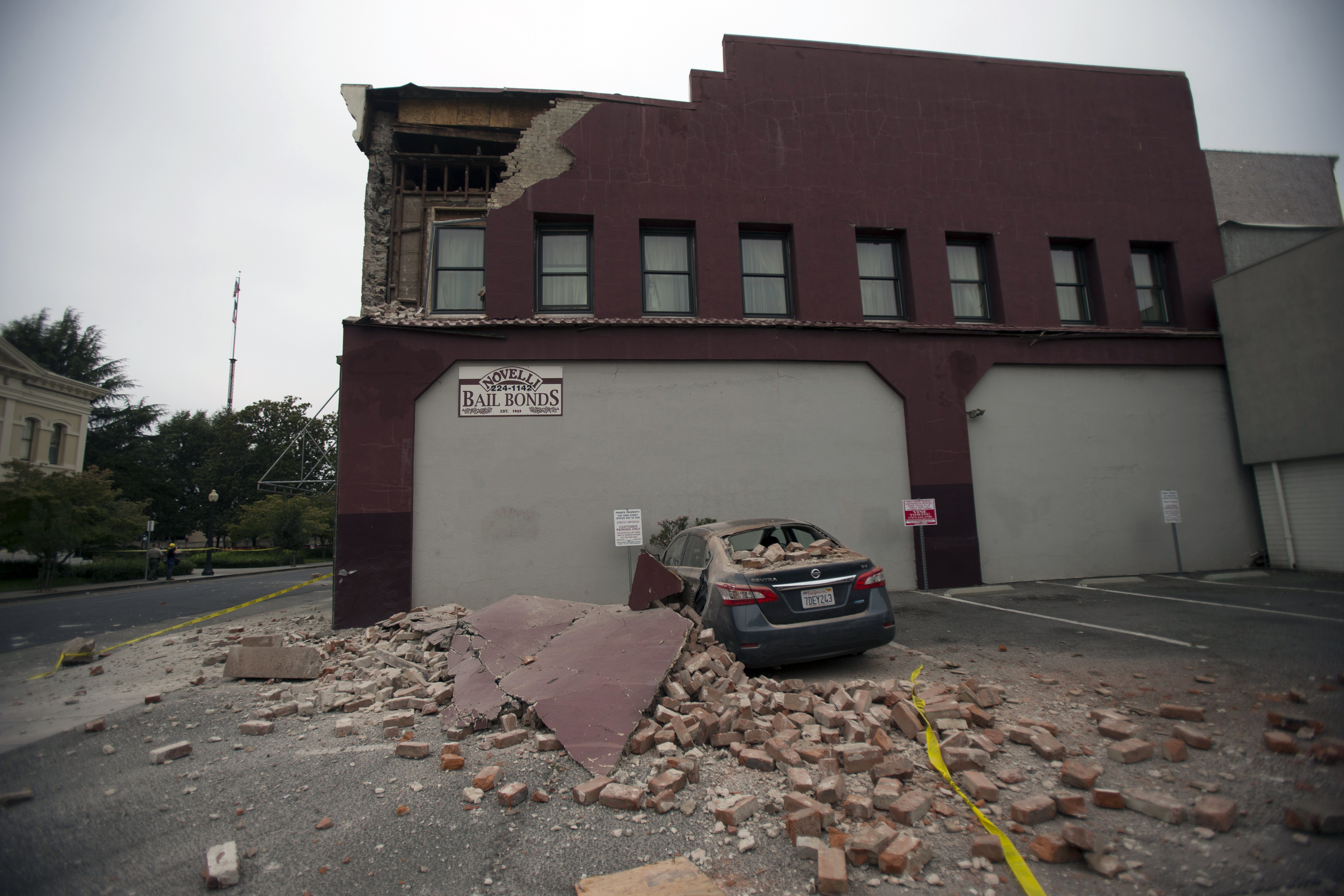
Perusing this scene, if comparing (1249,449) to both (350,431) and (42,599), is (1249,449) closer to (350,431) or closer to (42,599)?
(350,431)

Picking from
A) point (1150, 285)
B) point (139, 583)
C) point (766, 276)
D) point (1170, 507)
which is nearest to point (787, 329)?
point (766, 276)

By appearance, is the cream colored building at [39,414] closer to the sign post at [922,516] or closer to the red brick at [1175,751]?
the red brick at [1175,751]

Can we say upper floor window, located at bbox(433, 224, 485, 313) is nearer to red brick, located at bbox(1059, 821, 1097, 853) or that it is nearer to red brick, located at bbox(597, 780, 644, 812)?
red brick, located at bbox(597, 780, 644, 812)

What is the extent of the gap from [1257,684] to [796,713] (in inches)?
138

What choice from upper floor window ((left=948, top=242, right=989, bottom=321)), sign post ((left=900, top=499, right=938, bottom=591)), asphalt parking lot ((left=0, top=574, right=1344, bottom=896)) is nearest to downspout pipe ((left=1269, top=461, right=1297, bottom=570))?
upper floor window ((left=948, top=242, right=989, bottom=321))

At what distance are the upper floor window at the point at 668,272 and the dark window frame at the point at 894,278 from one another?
347 cm

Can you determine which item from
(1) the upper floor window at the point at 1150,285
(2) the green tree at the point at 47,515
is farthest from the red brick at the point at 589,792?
(1) the upper floor window at the point at 1150,285

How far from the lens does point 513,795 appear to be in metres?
3.47

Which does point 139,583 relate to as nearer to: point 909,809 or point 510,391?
point 510,391

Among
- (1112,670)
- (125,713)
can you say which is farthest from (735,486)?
(125,713)

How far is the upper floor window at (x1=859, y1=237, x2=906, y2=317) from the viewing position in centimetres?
1262

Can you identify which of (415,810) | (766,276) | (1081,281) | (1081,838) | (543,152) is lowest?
(415,810)

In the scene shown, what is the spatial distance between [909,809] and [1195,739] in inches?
77.9

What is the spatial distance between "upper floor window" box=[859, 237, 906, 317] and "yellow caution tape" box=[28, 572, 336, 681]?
10.9 meters
